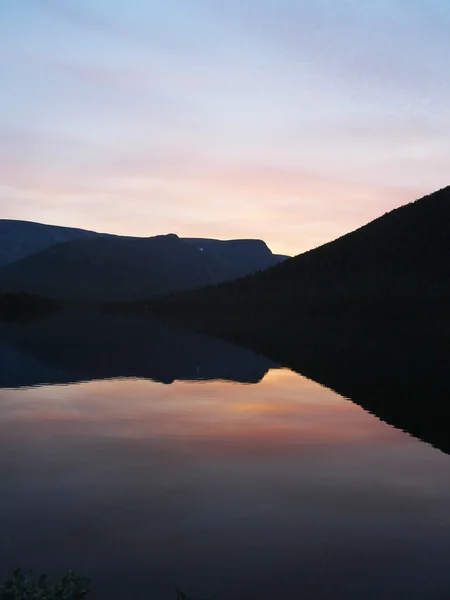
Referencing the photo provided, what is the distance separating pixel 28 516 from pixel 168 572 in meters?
3.76

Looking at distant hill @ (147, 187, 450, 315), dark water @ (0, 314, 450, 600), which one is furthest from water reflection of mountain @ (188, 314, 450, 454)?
distant hill @ (147, 187, 450, 315)

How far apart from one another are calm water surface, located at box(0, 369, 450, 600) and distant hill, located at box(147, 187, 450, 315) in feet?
383

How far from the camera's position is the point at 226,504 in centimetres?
1409

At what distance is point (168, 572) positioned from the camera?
10812mm

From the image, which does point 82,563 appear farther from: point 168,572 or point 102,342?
point 102,342

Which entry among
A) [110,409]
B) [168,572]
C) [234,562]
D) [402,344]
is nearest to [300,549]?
[234,562]

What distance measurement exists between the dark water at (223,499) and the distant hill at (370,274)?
115 m

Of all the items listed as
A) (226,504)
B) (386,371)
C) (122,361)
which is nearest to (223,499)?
(226,504)

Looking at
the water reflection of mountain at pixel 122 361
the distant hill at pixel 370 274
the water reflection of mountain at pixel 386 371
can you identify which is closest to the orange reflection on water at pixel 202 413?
the water reflection of mountain at pixel 386 371

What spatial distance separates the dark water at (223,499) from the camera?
425 inches

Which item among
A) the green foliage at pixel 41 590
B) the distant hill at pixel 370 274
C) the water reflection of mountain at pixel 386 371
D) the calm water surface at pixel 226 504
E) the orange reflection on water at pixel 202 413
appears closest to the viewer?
the green foliage at pixel 41 590

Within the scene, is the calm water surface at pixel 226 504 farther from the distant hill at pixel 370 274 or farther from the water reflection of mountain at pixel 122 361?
the distant hill at pixel 370 274

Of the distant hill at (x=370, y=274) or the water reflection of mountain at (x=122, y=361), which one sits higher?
the distant hill at (x=370, y=274)

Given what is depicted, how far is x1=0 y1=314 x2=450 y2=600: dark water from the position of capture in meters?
10.8
